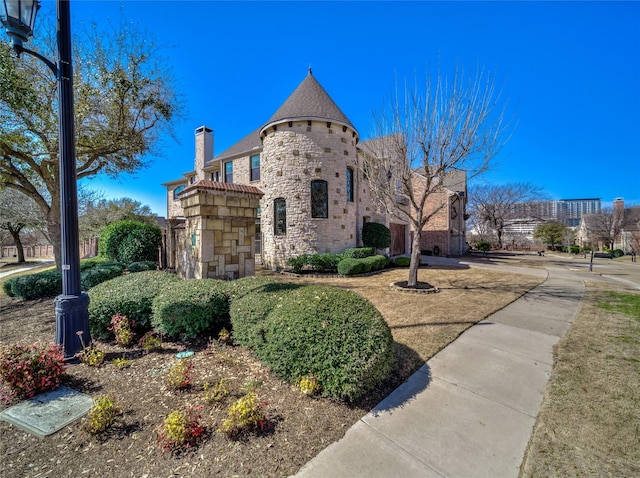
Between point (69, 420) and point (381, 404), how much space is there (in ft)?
10.4

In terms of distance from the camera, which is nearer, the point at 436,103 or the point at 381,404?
the point at 381,404

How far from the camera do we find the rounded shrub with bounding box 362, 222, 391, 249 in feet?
52.9

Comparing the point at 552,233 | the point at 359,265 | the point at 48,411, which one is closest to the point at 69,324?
the point at 48,411

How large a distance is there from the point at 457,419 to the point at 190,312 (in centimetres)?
377

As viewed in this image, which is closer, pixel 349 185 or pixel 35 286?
pixel 35 286

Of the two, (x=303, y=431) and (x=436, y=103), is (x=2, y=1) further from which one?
(x=436, y=103)

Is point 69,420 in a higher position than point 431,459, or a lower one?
higher

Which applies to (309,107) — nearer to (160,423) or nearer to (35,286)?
(35,286)

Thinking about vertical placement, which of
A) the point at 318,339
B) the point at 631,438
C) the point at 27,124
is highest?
the point at 27,124

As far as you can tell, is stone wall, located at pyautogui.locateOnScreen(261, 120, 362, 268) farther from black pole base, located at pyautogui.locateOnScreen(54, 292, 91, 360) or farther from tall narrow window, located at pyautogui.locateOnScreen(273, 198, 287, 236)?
black pole base, located at pyautogui.locateOnScreen(54, 292, 91, 360)

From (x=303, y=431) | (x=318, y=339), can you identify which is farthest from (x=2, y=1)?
(x=303, y=431)

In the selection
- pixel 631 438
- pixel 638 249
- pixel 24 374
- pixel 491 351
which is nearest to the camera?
pixel 631 438

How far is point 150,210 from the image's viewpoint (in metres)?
29.0

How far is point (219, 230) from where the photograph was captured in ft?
18.9
